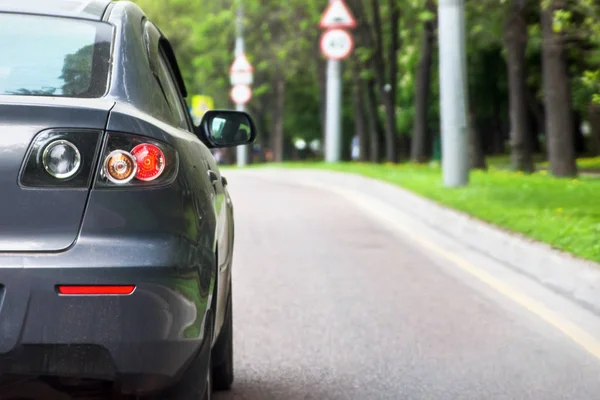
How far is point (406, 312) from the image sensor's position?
764 centimetres

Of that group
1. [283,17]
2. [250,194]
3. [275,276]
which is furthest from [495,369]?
[283,17]

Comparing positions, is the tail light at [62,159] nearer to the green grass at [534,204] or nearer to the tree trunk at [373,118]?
the green grass at [534,204]

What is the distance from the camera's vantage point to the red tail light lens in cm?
341

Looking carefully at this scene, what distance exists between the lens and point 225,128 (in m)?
5.05

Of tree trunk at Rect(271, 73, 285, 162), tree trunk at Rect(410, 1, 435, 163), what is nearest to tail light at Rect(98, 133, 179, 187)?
tree trunk at Rect(410, 1, 435, 163)

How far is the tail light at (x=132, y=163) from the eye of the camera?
338 cm

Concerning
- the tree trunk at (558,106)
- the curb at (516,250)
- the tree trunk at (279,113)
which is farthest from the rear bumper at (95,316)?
the tree trunk at (279,113)

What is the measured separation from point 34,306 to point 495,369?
3192 millimetres

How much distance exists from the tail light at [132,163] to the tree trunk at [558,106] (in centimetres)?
1954

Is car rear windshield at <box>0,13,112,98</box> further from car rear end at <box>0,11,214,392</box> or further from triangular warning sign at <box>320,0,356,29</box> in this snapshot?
triangular warning sign at <box>320,0,356,29</box>

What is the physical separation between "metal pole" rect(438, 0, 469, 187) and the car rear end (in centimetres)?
1425

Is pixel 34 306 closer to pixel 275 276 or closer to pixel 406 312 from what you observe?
pixel 406 312

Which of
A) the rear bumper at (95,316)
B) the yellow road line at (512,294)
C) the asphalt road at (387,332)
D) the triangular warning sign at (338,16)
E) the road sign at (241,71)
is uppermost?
the triangular warning sign at (338,16)

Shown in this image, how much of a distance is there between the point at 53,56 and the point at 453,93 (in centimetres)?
1408
